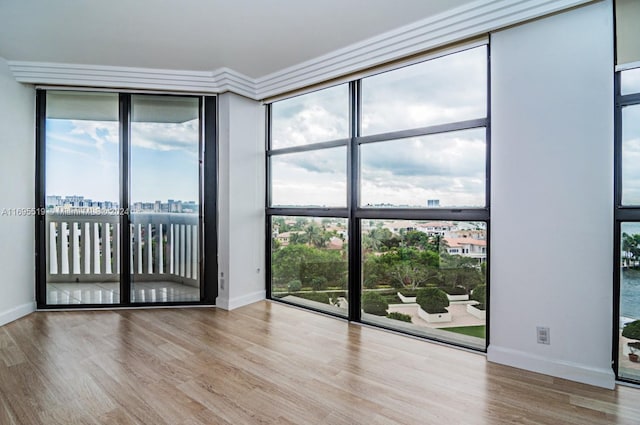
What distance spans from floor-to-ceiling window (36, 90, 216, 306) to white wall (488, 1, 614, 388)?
316 cm

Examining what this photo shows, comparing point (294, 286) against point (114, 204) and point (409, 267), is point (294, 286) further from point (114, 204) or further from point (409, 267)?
point (114, 204)

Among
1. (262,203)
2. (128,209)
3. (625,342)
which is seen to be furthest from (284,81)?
(625,342)

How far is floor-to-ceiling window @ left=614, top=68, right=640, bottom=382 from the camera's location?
2.13m

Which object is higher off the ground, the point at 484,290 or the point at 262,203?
the point at 262,203

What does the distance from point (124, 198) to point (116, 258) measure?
0.74m

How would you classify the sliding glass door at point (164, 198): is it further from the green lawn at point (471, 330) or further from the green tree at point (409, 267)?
the green lawn at point (471, 330)

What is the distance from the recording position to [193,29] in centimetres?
277

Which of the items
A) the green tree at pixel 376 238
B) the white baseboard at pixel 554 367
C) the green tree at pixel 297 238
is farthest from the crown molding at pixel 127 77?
the white baseboard at pixel 554 367

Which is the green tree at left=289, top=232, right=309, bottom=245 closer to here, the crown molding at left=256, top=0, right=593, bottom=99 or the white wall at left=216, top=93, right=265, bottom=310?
the white wall at left=216, top=93, right=265, bottom=310

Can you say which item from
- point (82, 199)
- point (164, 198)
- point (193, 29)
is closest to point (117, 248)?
point (82, 199)

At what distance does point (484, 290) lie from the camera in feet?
8.86

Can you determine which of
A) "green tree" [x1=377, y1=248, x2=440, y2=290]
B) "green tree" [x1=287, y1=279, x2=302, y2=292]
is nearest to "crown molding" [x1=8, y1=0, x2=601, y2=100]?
"green tree" [x1=377, y1=248, x2=440, y2=290]

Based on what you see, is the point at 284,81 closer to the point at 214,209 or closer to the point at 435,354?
the point at 214,209

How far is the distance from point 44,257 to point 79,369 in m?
2.08
